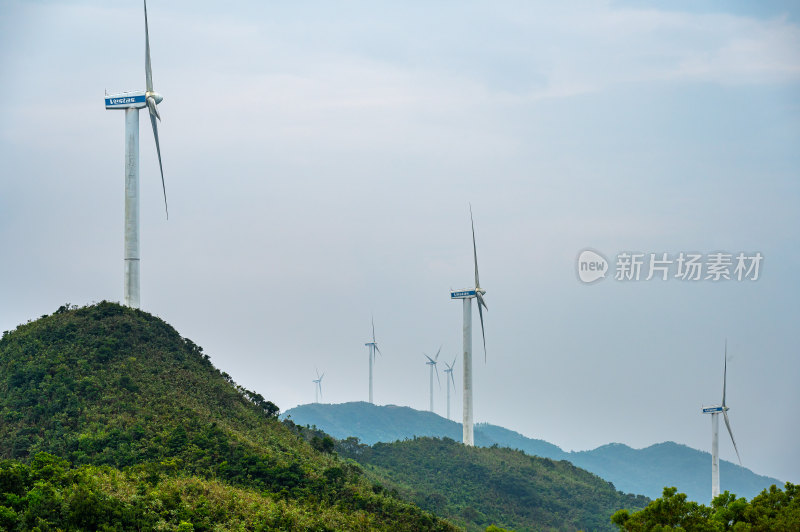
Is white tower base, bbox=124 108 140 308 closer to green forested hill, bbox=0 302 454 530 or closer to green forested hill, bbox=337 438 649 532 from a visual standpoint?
green forested hill, bbox=0 302 454 530

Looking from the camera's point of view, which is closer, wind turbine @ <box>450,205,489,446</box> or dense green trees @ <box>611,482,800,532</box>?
dense green trees @ <box>611,482,800,532</box>

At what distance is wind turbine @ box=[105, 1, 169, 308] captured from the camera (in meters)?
96.2

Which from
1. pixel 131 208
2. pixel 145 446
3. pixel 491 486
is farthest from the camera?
pixel 491 486

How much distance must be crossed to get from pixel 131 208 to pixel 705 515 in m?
68.4

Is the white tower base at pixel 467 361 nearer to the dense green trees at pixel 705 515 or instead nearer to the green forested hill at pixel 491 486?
the green forested hill at pixel 491 486

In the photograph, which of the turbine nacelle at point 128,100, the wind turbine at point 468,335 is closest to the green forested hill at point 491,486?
the wind turbine at point 468,335

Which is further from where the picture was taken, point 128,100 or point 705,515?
point 128,100

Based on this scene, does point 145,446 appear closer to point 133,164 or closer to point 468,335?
point 133,164

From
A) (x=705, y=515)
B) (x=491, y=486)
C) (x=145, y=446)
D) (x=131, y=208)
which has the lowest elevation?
(x=491, y=486)

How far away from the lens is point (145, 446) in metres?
73.2

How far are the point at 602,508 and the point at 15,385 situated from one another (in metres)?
93.0

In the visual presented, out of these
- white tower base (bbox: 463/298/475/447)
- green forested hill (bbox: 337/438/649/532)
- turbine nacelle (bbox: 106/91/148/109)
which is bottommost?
green forested hill (bbox: 337/438/649/532)

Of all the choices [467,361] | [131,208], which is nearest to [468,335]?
[467,361]

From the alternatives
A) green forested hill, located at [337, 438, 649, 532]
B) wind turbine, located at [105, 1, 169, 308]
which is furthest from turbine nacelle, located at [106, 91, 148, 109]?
green forested hill, located at [337, 438, 649, 532]
